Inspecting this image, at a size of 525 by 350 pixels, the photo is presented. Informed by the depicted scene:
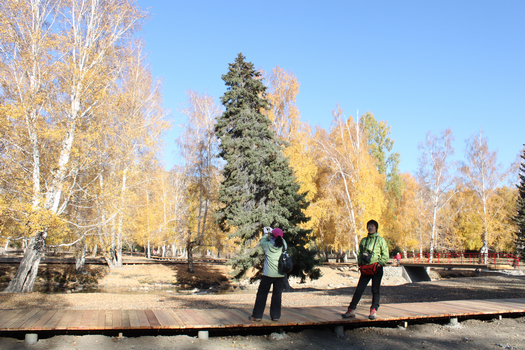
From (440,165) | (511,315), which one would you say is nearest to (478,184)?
(440,165)

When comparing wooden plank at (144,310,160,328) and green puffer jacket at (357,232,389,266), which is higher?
green puffer jacket at (357,232,389,266)

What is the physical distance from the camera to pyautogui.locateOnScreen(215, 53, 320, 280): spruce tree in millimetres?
16953

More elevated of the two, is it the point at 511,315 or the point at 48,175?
the point at 48,175

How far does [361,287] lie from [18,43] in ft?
49.2

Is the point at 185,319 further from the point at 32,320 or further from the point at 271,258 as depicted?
the point at 32,320

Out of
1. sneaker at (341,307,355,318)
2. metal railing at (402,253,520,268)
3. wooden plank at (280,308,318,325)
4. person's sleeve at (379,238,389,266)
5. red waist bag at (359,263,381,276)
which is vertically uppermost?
person's sleeve at (379,238,389,266)

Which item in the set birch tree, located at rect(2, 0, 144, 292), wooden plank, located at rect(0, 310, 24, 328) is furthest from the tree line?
wooden plank, located at rect(0, 310, 24, 328)

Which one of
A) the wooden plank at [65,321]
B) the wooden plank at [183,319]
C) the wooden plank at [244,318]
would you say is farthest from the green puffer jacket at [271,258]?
the wooden plank at [65,321]

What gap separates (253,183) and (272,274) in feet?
43.1

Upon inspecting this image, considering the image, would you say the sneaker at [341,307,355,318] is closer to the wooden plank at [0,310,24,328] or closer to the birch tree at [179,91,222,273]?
the wooden plank at [0,310,24,328]

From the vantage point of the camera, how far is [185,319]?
5.73 metres

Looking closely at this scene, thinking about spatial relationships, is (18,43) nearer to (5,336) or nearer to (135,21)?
(135,21)

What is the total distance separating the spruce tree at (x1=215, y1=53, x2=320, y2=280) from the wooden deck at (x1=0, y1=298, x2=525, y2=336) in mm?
9699

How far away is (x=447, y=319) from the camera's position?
7094mm
